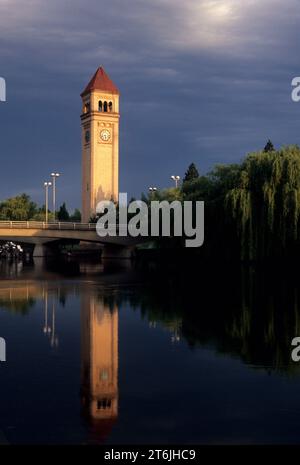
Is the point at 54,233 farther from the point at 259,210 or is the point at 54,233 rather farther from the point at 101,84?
the point at 101,84

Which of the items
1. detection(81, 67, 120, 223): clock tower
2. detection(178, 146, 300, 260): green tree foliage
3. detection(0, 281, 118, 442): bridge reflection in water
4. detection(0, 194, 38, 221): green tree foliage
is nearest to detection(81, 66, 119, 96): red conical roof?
detection(81, 67, 120, 223): clock tower

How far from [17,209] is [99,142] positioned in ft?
53.2

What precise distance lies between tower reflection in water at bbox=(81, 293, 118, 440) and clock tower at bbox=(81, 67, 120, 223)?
71.1m

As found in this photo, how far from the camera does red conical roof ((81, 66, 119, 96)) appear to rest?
296 feet

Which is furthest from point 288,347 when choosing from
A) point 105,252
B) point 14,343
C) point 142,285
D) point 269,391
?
point 105,252

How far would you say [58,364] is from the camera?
39.7 feet

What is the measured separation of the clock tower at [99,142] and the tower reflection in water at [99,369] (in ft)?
233

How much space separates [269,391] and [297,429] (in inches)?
76.0

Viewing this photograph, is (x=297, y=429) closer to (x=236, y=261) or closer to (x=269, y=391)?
(x=269, y=391)

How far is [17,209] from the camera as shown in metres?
83.5

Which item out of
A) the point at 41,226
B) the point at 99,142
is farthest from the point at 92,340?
the point at 99,142

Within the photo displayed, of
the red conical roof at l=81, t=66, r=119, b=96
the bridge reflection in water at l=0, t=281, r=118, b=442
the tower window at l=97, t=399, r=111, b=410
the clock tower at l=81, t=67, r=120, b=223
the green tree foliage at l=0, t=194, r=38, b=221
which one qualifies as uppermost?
the red conical roof at l=81, t=66, r=119, b=96

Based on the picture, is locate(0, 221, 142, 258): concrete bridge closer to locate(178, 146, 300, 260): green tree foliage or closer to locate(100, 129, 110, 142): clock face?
locate(178, 146, 300, 260): green tree foliage

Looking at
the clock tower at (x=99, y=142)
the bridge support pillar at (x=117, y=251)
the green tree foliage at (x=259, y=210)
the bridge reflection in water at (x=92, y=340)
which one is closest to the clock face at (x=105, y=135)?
the clock tower at (x=99, y=142)
